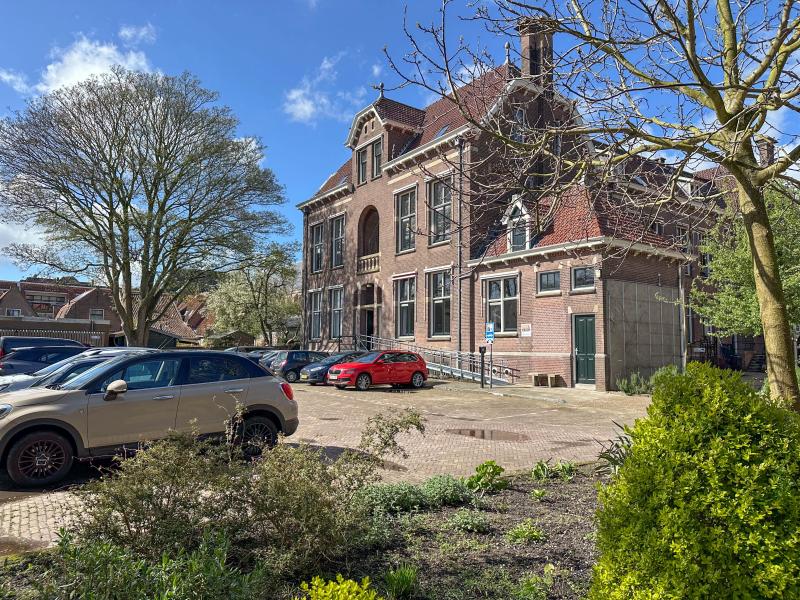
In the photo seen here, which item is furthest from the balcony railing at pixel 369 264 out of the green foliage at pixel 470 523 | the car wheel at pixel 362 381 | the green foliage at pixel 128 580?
the green foliage at pixel 128 580

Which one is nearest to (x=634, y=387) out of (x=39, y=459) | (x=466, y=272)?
Answer: (x=466, y=272)

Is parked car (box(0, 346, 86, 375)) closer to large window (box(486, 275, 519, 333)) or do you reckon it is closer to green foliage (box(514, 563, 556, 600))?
large window (box(486, 275, 519, 333))

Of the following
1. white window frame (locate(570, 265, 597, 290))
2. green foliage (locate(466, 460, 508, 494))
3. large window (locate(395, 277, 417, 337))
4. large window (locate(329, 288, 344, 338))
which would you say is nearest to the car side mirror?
green foliage (locate(466, 460, 508, 494))

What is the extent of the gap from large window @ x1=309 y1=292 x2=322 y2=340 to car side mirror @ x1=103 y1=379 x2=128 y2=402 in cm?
3053

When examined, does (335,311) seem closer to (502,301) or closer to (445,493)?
(502,301)

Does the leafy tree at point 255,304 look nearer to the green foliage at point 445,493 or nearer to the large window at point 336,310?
the large window at point 336,310

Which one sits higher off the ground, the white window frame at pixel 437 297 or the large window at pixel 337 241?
the large window at pixel 337 241

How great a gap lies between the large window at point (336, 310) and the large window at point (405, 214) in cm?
678

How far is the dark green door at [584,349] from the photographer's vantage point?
2130cm

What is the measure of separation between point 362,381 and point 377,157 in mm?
16502

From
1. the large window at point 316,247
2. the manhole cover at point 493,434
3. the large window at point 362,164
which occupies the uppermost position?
the large window at point 362,164

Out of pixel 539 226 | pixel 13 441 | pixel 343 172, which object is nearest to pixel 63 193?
pixel 343 172

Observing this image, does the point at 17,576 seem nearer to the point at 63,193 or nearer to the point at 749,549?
the point at 749,549

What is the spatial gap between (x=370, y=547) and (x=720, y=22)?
635 cm
